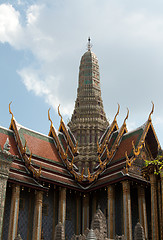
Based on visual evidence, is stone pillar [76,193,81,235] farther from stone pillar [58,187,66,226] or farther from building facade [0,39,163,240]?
stone pillar [58,187,66,226]

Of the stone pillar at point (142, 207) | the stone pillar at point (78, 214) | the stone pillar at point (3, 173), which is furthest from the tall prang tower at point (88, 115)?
the stone pillar at point (3, 173)

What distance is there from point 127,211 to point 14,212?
20.3ft

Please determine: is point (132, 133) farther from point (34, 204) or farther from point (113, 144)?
point (34, 204)

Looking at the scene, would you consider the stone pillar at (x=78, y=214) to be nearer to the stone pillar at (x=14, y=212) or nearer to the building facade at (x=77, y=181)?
the building facade at (x=77, y=181)

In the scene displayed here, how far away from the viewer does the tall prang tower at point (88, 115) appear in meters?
26.7

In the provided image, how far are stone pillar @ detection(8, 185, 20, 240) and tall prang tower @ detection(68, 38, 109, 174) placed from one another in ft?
23.6

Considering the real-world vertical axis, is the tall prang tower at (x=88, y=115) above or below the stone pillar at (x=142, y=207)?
above

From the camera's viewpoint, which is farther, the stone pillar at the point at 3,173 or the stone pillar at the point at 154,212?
the stone pillar at the point at 3,173

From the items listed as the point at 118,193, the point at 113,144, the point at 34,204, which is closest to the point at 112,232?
the point at 118,193

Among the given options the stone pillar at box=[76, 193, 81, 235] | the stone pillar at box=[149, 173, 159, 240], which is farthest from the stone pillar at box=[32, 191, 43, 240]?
the stone pillar at box=[149, 173, 159, 240]

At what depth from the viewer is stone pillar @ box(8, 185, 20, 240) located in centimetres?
1863

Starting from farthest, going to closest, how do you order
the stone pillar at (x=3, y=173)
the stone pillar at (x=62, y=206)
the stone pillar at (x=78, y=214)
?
1. the stone pillar at (x=78, y=214)
2. the stone pillar at (x=62, y=206)
3. the stone pillar at (x=3, y=173)

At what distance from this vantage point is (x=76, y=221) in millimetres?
22750

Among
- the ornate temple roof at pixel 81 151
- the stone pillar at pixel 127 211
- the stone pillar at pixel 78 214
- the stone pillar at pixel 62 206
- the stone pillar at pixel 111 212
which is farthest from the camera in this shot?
the stone pillar at pixel 78 214
